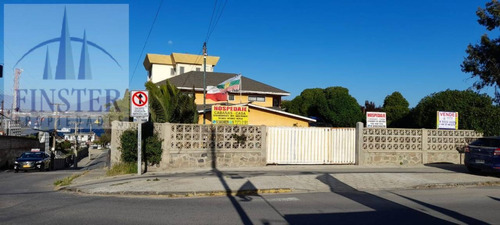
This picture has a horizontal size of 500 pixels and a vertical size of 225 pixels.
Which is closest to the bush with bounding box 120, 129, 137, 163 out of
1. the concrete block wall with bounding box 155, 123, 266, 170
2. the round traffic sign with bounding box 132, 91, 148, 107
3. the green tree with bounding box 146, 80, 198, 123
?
the concrete block wall with bounding box 155, 123, 266, 170

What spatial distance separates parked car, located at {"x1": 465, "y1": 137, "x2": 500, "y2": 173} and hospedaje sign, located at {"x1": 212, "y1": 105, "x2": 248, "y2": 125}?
863 centimetres

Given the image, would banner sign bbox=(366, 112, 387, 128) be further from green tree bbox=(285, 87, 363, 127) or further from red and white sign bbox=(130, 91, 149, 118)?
green tree bbox=(285, 87, 363, 127)

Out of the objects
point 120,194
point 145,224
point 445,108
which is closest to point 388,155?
point 445,108

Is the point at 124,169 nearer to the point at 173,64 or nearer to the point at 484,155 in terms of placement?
the point at 484,155

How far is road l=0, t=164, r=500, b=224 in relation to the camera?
7.40m

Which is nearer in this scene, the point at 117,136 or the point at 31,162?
the point at 117,136

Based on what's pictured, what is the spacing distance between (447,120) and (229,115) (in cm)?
1008

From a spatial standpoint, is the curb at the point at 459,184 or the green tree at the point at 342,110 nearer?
the curb at the point at 459,184

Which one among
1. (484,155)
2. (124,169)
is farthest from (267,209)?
(484,155)

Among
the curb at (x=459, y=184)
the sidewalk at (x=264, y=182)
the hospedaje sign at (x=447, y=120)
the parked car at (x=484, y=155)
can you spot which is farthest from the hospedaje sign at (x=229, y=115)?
the hospedaje sign at (x=447, y=120)

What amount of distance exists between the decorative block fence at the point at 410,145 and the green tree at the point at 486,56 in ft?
20.0

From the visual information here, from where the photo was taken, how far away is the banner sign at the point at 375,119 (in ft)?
58.3

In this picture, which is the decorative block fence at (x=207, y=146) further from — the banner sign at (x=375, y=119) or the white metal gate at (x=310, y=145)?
the banner sign at (x=375, y=119)

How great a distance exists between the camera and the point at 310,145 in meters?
16.7
